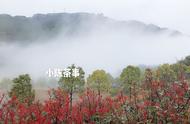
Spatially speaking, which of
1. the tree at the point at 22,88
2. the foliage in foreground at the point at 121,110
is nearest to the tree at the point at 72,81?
the tree at the point at 22,88

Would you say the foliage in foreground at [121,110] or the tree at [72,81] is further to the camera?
the tree at [72,81]

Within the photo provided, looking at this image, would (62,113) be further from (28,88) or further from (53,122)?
(28,88)

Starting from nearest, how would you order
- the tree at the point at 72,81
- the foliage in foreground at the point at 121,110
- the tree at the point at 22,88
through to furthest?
1. the foliage in foreground at the point at 121,110
2. the tree at the point at 22,88
3. the tree at the point at 72,81

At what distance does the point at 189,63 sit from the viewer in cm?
8619

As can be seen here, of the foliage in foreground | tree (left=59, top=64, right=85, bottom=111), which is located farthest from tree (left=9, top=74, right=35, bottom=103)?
the foliage in foreground

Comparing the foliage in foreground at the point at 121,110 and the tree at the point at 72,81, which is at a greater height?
the tree at the point at 72,81

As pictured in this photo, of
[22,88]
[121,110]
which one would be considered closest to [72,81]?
[22,88]

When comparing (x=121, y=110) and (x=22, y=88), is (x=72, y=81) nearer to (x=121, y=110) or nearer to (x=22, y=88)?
(x=22, y=88)

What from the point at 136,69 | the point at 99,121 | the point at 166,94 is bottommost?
the point at 99,121

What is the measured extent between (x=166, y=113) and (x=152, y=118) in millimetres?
774

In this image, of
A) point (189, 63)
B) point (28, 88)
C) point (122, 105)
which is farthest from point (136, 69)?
point (122, 105)

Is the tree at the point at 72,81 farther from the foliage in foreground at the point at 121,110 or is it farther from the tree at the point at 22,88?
the foliage in foreground at the point at 121,110

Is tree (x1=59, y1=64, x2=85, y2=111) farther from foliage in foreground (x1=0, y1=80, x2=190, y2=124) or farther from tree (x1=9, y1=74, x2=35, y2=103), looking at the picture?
foliage in foreground (x1=0, y1=80, x2=190, y2=124)

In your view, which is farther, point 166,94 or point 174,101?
point 166,94
